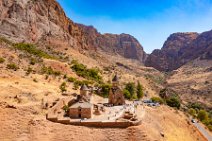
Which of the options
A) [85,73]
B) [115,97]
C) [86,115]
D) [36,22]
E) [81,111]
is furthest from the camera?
[36,22]

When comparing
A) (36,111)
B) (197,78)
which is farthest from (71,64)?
(197,78)

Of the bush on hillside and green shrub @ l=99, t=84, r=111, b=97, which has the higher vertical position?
the bush on hillside

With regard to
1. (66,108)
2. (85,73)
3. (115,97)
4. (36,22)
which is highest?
(36,22)

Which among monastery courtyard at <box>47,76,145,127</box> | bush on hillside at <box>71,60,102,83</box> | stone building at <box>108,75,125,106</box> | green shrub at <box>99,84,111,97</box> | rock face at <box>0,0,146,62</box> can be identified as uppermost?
rock face at <box>0,0,146,62</box>

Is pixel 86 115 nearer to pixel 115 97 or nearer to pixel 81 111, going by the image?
pixel 81 111

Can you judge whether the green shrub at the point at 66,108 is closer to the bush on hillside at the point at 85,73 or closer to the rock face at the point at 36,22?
the bush on hillside at the point at 85,73

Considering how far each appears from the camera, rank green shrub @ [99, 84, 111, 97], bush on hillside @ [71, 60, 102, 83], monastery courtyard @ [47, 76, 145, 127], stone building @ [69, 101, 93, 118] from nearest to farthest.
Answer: monastery courtyard @ [47, 76, 145, 127] → stone building @ [69, 101, 93, 118] → green shrub @ [99, 84, 111, 97] → bush on hillside @ [71, 60, 102, 83]

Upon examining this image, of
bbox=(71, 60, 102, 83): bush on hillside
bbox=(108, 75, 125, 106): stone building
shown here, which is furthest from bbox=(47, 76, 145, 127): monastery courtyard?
bbox=(71, 60, 102, 83): bush on hillside

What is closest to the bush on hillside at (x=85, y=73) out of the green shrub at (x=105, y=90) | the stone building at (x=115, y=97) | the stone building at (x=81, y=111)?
the green shrub at (x=105, y=90)

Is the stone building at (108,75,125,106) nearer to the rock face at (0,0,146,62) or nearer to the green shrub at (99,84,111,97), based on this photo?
the green shrub at (99,84,111,97)

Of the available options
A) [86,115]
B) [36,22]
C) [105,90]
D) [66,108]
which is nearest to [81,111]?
[86,115]

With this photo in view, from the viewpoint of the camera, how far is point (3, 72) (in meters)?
54.4

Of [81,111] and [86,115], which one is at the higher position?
[81,111]

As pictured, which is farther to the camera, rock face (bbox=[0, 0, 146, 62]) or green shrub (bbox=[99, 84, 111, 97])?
rock face (bbox=[0, 0, 146, 62])
